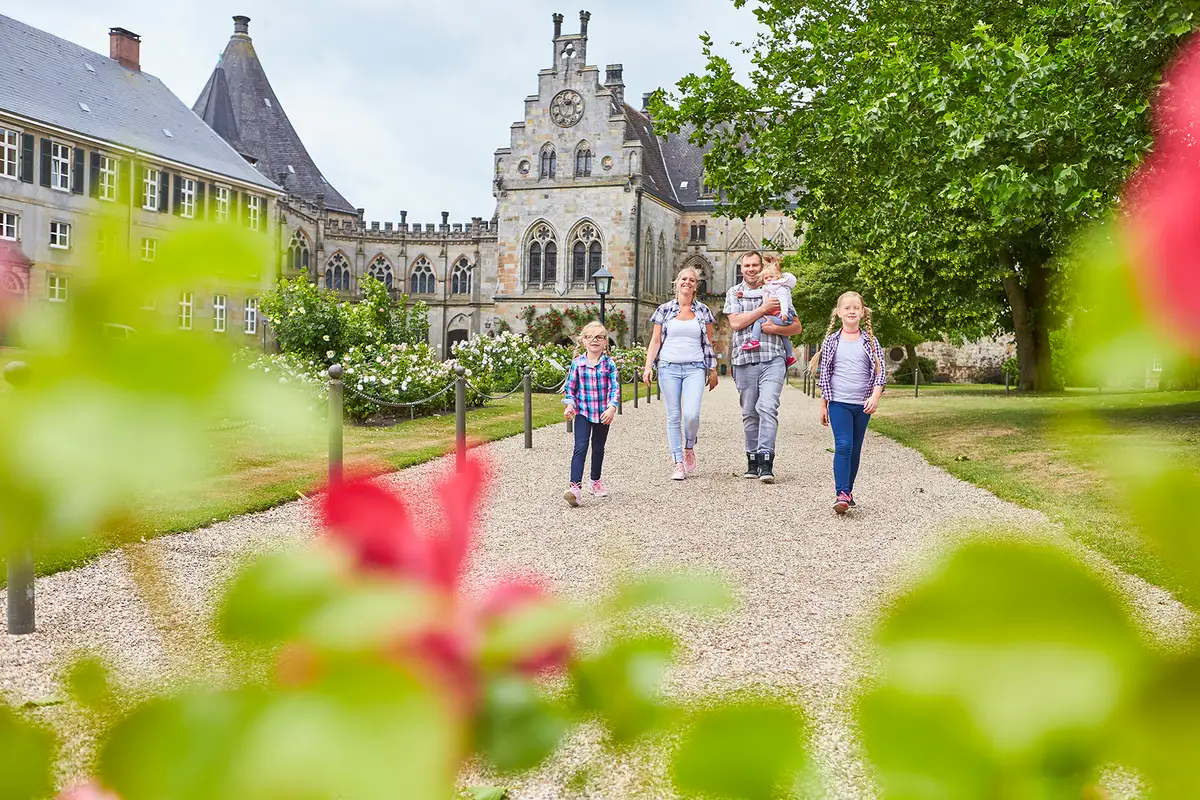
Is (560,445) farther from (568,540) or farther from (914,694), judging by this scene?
(914,694)

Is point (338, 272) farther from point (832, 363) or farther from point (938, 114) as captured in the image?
point (832, 363)

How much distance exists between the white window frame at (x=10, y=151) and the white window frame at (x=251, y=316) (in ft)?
2.49

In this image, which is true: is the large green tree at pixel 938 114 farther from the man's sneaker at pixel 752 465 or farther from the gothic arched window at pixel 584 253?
the gothic arched window at pixel 584 253

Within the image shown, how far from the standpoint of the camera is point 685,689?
0.41 m

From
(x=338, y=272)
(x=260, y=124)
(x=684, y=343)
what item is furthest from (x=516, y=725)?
(x=260, y=124)

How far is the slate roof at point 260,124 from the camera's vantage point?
46531 millimetres

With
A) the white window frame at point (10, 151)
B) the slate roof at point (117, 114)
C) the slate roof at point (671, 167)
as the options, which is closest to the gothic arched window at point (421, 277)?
the slate roof at point (671, 167)

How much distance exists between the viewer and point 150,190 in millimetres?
361

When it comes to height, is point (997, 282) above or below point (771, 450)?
above

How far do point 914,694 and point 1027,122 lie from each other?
8.80 metres

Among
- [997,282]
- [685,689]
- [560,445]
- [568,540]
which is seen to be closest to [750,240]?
[997,282]

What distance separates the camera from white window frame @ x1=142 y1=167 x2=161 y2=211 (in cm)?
35

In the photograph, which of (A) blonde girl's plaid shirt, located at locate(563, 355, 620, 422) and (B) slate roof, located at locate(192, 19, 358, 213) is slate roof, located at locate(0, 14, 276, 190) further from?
(B) slate roof, located at locate(192, 19, 358, 213)

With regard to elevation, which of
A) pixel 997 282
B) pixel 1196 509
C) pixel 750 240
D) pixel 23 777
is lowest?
pixel 23 777
